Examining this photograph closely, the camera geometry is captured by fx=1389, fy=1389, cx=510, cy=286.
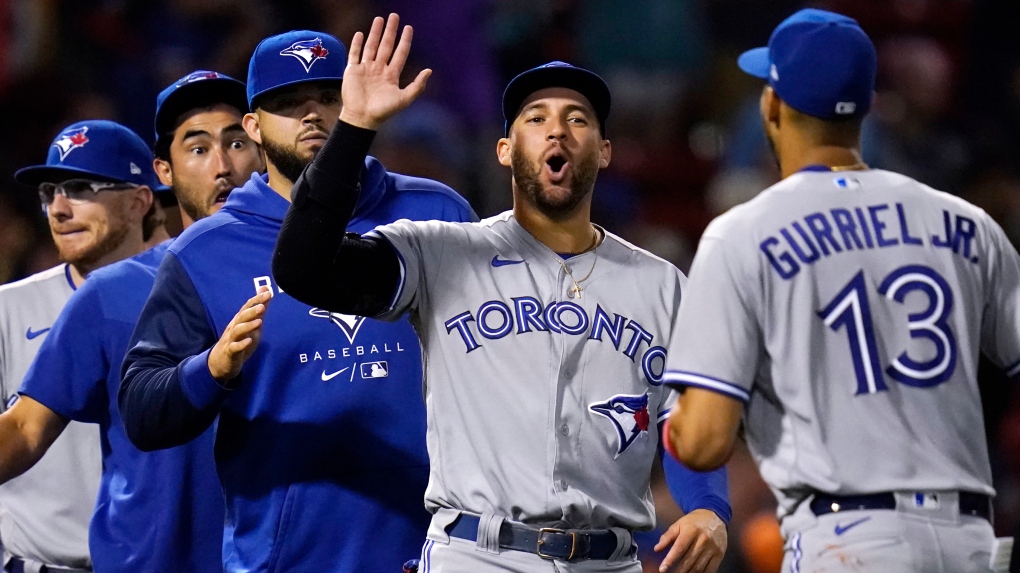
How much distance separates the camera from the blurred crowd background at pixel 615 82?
9.21 m

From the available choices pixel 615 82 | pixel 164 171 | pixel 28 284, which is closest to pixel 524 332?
pixel 164 171

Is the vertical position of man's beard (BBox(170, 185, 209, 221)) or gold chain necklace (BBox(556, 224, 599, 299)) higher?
man's beard (BBox(170, 185, 209, 221))

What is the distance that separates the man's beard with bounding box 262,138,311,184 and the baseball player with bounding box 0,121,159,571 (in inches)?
55.6

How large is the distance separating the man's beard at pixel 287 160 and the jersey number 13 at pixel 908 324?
1.88 m

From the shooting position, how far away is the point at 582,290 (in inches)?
149

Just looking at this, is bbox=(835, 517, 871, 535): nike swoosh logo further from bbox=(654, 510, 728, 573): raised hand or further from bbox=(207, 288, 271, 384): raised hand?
bbox=(207, 288, 271, 384): raised hand

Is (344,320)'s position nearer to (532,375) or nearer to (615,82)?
(532,375)

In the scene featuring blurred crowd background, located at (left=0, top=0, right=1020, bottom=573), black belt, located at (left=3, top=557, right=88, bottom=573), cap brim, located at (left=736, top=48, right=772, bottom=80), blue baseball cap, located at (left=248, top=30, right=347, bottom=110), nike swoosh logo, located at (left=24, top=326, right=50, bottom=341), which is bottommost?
black belt, located at (left=3, top=557, right=88, bottom=573)

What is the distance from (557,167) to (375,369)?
803 mm

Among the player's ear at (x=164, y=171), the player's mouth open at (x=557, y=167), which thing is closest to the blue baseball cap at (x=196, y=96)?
the player's ear at (x=164, y=171)

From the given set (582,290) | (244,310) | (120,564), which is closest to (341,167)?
(244,310)

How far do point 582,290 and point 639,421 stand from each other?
1.27 ft

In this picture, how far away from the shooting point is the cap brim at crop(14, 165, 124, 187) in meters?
5.48

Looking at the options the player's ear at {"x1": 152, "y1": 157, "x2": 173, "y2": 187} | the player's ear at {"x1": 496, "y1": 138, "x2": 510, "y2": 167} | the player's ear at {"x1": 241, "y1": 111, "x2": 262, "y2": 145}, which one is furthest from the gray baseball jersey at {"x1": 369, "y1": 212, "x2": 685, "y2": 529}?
the player's ear at {"x1": 152, "y1": 157, "x2": 173, "y2": 187}
